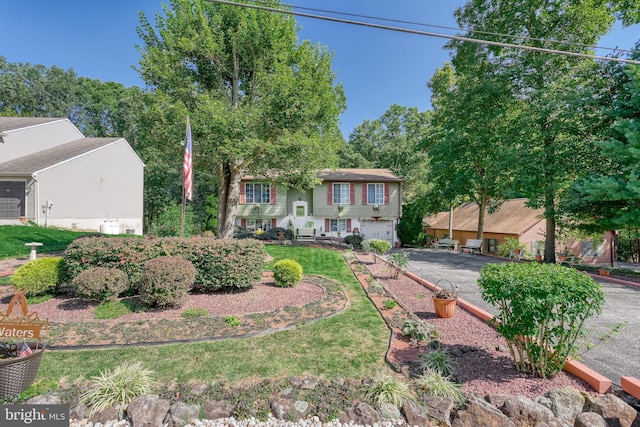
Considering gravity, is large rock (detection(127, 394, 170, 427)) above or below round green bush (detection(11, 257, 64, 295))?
below

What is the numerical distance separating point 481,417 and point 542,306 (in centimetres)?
138

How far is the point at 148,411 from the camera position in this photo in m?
2.71

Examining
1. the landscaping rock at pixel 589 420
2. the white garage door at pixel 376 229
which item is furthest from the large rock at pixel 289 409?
the white garage door at pixel 376 229

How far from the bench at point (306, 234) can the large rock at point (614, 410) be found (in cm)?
1613

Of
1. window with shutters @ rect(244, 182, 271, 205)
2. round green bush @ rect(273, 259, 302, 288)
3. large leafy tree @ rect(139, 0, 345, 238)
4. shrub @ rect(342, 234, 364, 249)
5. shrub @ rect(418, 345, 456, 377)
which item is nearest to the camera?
shrub @ rect(418, 345, 456, 377)

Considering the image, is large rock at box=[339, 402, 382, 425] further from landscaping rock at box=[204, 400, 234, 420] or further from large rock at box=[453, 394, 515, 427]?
landscaping rock at box=[204, 400, 234, 420]

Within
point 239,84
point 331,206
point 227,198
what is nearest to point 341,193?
point 331,206

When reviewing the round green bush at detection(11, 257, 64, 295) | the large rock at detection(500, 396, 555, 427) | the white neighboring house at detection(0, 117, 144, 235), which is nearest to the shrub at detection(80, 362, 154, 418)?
the large rock at detection(500, 396, 555, 427)

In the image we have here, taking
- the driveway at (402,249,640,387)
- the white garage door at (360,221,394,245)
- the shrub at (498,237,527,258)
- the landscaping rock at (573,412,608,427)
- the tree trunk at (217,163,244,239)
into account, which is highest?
the tree trunk at (217,163,244,239)

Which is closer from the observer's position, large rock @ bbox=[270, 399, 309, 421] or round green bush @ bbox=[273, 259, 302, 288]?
large rock @ bbox=[270, 399, 309, 421]

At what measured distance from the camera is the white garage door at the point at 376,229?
68.8 feet

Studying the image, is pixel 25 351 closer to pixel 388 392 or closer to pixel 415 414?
pixel 388 392

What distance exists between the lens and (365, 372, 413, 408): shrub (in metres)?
2.88

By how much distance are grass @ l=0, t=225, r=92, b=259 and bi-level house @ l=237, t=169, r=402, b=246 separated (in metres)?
10.3
